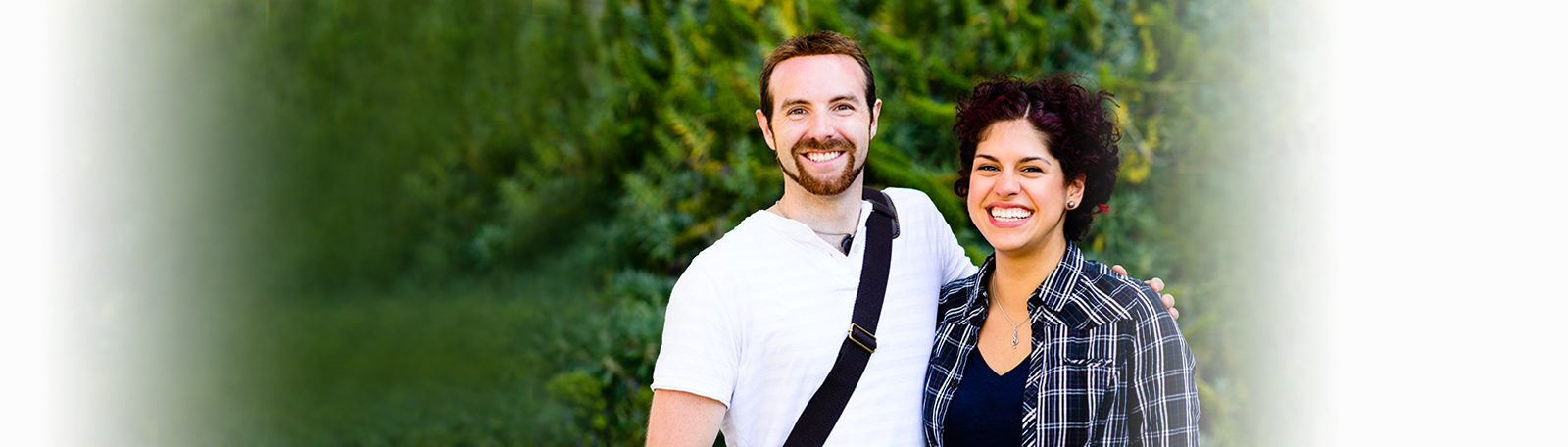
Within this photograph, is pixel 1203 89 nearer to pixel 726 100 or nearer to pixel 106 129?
pixel 726 100

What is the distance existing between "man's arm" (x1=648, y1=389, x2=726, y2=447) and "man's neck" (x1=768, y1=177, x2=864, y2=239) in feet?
1.35

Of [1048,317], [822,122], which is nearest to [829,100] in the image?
[822,122]

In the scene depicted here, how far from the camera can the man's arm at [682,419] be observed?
175cm

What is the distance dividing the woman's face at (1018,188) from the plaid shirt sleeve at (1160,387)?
9.7 inches

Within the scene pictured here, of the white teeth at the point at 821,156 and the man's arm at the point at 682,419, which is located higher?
the white teeth at the point at 821,156

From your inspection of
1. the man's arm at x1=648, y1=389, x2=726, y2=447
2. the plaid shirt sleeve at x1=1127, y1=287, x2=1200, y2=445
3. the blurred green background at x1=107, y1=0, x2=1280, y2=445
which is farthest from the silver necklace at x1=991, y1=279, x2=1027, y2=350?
the blurred green background at x1=107, y1=0, x2=1280, y2=445

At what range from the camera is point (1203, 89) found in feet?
10.9

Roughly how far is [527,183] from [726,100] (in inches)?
68.8

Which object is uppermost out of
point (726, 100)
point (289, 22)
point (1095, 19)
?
point (289, 22)

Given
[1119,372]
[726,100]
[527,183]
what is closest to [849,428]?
[1119,372]

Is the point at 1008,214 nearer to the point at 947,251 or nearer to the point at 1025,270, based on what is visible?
the point at 1025,270

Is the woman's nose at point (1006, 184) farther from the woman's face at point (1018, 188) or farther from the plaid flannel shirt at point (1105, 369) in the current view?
the plaid flannel shirt at point (1105, 369)

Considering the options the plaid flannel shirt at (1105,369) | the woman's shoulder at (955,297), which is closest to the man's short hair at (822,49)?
the woman's shoulder at (955,297)

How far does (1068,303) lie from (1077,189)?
0.23 meters
